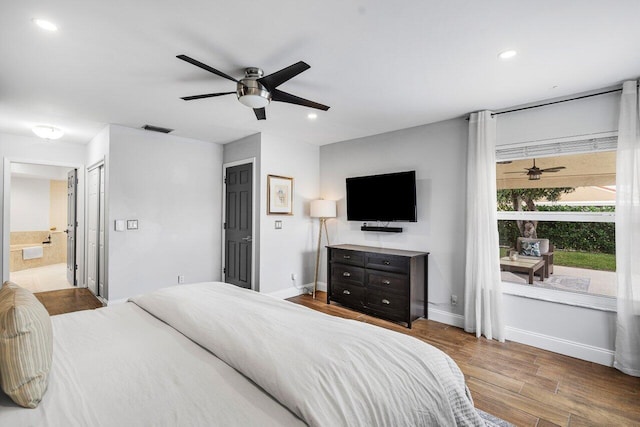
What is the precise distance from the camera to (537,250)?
10.8 feet

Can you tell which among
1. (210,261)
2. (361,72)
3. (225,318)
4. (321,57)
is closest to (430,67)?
(361,72)

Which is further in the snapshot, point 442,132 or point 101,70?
point 442,132

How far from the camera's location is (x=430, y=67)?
2422 mm

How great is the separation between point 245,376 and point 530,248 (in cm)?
333

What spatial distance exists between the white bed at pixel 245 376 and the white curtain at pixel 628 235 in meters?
2.25

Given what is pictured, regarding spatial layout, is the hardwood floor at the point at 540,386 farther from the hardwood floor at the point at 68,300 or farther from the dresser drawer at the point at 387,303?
the hardwood floor at the point at 68,300

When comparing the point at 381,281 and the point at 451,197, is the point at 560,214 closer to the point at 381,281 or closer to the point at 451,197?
the point at 451,197

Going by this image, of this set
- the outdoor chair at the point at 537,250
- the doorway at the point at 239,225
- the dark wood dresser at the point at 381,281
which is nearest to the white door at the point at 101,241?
the doorway at the point at 239,225

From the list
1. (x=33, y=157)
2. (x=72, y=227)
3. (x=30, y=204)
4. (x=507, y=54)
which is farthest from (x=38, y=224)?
(x=507, y=54)

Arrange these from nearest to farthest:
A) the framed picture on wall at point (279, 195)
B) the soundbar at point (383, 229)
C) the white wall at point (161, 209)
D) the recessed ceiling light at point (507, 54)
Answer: the recessed ceiling light at point (507, 54), the white wall at point (161, 209), the soundbar at point (383, 229), the framed picture on wall at point (279, 195)

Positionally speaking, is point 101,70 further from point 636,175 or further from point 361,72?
point 636,175

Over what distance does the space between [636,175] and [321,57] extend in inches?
110

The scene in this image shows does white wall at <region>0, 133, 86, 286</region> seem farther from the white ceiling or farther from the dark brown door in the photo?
the dark brown door

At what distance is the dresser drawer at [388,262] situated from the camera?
359 centimetres
